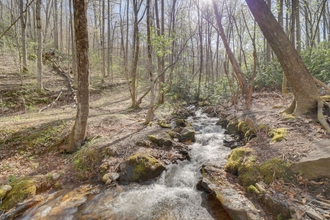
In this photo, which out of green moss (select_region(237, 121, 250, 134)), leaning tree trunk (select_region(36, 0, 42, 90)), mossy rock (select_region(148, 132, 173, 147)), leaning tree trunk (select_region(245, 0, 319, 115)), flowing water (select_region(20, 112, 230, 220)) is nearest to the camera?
flowing water (select_region(20, 112, 230, 220))

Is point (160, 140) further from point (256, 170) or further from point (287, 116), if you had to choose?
point (287, 116)

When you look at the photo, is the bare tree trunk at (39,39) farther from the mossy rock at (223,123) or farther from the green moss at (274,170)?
the green moss at (274,170)

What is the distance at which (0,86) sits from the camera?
10.5 meters

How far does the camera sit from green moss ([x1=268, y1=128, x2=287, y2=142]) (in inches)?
189

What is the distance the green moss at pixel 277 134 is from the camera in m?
4.79

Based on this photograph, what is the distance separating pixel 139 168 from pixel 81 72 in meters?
3.34

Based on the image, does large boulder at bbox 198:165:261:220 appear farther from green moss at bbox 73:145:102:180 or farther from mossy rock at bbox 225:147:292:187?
green moss at bbox 73:145:102:180

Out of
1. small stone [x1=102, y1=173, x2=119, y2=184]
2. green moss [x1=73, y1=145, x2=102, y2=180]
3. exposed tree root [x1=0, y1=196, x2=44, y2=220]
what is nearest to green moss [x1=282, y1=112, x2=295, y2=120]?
small stone [x1=102, y1=173, x2=119, y2=184]

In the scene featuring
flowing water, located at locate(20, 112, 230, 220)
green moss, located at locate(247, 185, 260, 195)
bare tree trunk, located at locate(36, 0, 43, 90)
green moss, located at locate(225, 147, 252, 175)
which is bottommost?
flowing water, located at locate(20, 112, 230, 220)

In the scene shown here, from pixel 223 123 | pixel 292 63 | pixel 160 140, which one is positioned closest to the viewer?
pixel 292 63

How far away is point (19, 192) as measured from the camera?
14.4ft

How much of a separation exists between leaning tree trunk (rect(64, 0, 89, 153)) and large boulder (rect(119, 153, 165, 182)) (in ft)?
6.39

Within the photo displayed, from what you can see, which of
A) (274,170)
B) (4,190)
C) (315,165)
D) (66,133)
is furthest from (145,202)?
(66,133)

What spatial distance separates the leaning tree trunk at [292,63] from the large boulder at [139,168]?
452 cm
